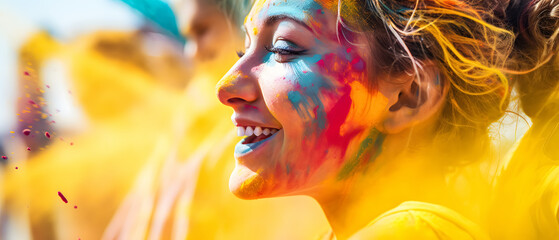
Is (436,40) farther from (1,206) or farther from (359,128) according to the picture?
(1,206)

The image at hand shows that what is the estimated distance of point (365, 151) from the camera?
1422 millimetres

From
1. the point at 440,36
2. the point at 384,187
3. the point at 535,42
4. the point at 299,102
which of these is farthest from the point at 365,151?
the point at 535,42

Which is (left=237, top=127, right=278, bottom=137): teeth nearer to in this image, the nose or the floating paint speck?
the nose

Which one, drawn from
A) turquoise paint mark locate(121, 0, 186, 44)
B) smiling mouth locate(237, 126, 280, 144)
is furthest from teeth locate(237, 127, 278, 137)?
turquoise paint mark locate(121, 0, 186, 44)

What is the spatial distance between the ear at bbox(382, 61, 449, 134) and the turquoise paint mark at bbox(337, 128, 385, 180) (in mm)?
32

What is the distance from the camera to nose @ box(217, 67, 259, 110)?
1377 mm

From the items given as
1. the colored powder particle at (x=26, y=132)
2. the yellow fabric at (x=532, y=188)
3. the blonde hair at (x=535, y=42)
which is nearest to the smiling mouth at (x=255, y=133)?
the blonde hair at (x=535, y=42)

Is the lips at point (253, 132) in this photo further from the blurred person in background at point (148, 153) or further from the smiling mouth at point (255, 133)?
the blurred person in background at point (148, 153)

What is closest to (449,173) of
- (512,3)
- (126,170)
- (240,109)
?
(512,3)

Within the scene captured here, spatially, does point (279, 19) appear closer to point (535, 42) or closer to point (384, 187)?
point (384, 187)

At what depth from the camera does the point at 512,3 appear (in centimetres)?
143

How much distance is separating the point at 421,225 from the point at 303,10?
23.6 inches

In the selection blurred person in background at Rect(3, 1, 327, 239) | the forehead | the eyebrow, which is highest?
the forehead

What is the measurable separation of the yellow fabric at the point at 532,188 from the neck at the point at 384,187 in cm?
30
